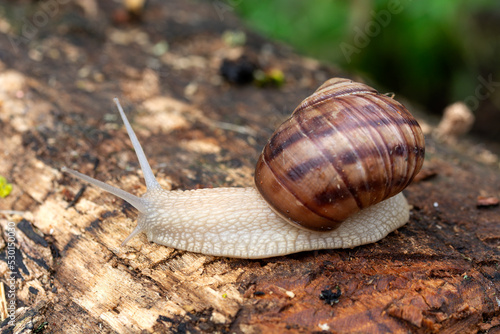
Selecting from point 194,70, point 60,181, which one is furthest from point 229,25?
point 60,181

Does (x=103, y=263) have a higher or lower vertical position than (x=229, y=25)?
lower

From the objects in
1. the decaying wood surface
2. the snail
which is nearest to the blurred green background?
the decaying wood surface

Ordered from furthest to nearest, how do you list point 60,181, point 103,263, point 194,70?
point 194,70, point 60,181, point 103,263

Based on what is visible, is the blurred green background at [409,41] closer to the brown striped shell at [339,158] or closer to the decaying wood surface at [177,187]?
the decaying wood surface at [177,187]

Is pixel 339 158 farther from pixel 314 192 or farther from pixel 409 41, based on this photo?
pixel 409 41

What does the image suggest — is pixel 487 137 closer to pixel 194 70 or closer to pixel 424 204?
pixel 424 204

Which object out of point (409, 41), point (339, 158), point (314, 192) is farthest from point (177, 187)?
point (409, 41)

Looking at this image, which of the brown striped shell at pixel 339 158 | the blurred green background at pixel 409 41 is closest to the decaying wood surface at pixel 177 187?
the brown striped shell at pixel 339 158
